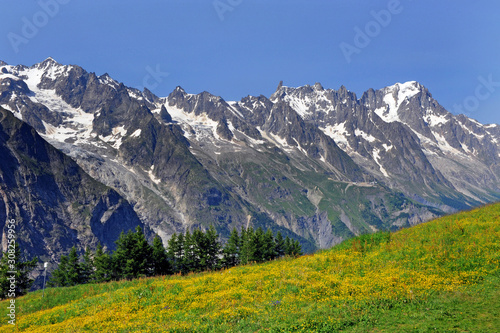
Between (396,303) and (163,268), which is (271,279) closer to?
(396,303)

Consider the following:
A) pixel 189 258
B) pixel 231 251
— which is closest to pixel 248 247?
pixel 231 251

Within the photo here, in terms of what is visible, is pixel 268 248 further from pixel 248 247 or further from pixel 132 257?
pixel 132 257

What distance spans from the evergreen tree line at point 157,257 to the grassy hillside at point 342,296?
29.5 meters

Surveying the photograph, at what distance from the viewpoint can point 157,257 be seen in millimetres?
63812

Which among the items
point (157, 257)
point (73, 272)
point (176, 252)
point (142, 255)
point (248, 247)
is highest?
point (142, 255)

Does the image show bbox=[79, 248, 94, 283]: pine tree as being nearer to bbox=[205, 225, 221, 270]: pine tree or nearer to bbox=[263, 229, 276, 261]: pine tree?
bbox=[205, 225, 221, 270]: pine tree

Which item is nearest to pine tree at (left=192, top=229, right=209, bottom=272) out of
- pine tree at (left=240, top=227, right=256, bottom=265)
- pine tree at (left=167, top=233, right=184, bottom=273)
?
pine tree at (left=167, top=233, right=184, bottom=273)

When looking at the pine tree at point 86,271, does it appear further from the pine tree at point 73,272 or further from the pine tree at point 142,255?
the pine tree at point 142,255

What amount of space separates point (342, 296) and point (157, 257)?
50.9 meters

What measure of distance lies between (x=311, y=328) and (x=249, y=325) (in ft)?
11.3

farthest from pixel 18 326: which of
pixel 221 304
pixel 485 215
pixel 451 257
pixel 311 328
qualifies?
pixel 485 215

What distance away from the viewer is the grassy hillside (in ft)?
55.2

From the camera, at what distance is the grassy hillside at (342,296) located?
1681 cm

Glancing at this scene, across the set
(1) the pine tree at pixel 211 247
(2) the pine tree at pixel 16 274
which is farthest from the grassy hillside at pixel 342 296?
(1) the pine tree at pixel 211 247
